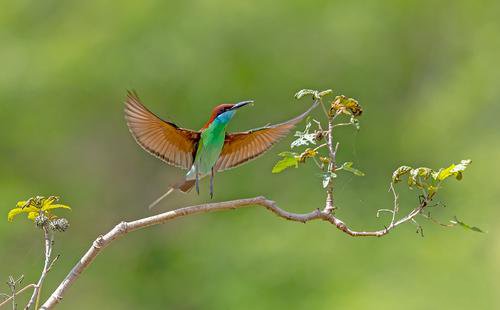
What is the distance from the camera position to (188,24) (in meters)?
8.99

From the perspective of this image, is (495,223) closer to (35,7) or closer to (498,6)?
(498,6)

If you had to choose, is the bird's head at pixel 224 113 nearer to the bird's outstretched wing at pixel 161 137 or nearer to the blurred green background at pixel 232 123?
the bird's outstretched wing at pixel 161 137

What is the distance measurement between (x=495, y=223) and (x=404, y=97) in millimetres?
2664

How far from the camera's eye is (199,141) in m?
2.44

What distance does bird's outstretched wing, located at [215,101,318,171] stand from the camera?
2482 mm

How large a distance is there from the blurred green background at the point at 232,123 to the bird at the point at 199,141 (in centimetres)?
500

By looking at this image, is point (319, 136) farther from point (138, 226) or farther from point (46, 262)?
point (46, 262)

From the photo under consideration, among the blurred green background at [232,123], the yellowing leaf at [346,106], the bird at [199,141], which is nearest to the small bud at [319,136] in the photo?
the yellowing leaf at [346,106]

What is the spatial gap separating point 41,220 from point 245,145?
1050mm

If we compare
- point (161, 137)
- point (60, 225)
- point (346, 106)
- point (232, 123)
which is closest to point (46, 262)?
point (60, 225)

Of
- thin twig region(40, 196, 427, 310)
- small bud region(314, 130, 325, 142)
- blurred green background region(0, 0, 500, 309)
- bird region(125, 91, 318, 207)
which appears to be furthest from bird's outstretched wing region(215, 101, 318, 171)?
blurred green background region(0, 0, 500, 309)

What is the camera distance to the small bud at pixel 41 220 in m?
1.54

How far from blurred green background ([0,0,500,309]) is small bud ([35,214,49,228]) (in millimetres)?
5992

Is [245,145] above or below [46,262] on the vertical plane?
below
